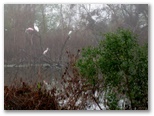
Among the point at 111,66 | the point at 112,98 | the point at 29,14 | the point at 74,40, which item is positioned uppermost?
the point at 29,14

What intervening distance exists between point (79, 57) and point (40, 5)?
0.64m

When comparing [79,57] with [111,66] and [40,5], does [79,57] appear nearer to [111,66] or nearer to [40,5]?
[111,66]

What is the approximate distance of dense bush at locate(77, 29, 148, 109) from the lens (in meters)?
4.02

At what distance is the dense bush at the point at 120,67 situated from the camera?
4020 millimetres

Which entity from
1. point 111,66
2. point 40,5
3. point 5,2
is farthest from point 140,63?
point 5,2

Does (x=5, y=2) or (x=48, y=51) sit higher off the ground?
(x=5, y=2)

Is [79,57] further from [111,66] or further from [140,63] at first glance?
[140,63]

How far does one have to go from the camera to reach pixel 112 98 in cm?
404

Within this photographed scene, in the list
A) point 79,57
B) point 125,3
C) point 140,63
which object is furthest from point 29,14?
point 140,63

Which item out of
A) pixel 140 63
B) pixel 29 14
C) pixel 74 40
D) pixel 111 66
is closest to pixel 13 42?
pixel 29 14

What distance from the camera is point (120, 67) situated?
13.4 feet

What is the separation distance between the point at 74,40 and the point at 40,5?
0.48 metres

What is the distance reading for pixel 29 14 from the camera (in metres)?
3.94

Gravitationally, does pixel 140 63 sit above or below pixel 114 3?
below
